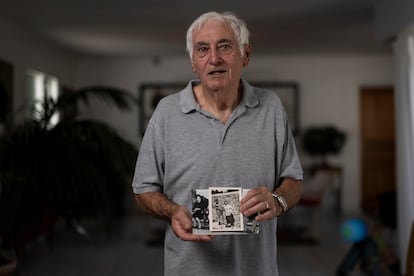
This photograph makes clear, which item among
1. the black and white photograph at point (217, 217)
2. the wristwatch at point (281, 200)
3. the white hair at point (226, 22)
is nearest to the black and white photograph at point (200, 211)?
the black and white photograph at point (217, 217)

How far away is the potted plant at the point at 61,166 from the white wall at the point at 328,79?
465cm

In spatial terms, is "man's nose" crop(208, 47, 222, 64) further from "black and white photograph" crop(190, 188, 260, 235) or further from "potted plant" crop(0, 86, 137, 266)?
"potted plant" crop(0, 86, 137, 266)

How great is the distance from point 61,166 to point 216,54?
2.45 meters

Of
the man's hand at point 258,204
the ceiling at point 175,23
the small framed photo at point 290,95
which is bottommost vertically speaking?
the man's hand at point 258,204

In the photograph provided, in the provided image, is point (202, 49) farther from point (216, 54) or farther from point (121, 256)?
point (121, 256)

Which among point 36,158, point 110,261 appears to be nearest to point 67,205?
point 36,158

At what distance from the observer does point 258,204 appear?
124 cm

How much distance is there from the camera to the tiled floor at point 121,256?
4590mm

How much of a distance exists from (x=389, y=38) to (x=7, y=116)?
3.18m

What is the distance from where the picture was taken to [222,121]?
1.42 metres

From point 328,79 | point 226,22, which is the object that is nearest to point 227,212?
point 226,22

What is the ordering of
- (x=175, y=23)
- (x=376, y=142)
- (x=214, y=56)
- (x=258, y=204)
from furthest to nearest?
(x=376, y=142)
(x=175, y=23)
(x=214, y=56)
(x=258, y=204)

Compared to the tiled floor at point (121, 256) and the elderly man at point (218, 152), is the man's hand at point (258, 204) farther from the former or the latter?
the tiled floor at point (121, 256)

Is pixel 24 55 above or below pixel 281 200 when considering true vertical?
above
